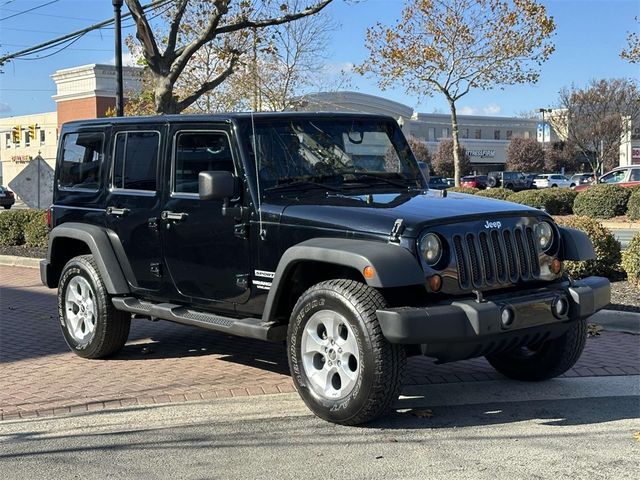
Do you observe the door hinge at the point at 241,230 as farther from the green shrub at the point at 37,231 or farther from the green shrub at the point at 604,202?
the green shrub at the point at 604,202

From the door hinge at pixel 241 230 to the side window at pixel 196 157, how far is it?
44 cm

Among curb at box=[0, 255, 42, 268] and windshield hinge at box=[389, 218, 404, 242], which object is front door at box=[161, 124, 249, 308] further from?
curb at box=[0, 255, 42, 268]

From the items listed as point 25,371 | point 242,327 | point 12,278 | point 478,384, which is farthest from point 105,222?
point 12,278

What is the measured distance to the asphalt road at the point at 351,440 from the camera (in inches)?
174

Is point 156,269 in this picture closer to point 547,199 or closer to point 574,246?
point 574,246

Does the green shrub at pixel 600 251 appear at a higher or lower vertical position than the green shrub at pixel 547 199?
lower

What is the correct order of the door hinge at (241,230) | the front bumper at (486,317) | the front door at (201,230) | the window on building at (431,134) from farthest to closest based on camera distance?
the window on building at (431,134), the front door at (201,230), the door hinge at (241,230), the front bumper at (486,317)

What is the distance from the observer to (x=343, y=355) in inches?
200

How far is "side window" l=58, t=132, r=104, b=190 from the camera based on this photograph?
23.8 ft

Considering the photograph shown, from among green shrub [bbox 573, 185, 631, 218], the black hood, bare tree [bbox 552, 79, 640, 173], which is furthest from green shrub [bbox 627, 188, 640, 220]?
bare tree [bbox 552, 79, 640, 173]

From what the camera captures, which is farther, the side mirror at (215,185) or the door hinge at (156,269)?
the door hinge at (156,269)

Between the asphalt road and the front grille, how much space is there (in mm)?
951

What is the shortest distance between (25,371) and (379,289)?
3652 mm

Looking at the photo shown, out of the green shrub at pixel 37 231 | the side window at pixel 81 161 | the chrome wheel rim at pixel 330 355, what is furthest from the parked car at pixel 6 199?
the chrome wheel rim at pixel 330 355
